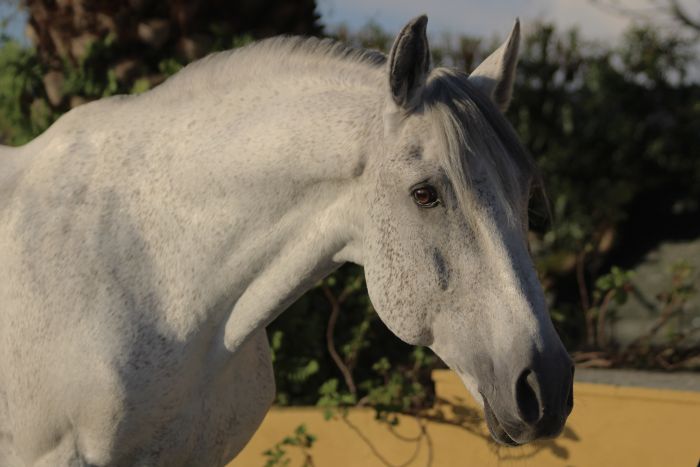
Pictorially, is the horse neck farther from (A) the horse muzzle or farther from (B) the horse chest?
(A) the horse muzzle

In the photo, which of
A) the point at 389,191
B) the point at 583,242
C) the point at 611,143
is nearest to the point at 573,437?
the point at 389,191

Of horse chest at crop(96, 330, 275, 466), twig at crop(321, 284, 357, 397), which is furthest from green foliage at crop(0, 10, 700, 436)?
horse chest at crop(96, 330, 275, 466)

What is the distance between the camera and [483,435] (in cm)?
461

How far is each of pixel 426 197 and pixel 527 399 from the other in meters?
0.55

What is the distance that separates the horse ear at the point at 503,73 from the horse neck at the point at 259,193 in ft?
1.17

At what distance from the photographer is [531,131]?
30.8ft

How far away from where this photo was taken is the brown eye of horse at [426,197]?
228cm

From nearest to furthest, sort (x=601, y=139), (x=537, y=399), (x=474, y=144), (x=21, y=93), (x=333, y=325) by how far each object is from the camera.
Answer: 1. (x=537, y=399)
2. (x=474, y=144)
3. (x=21, y=93)
4. (x=333, y=325)
5. (x=601, y=139)

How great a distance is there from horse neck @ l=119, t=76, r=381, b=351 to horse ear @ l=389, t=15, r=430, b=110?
0.12m

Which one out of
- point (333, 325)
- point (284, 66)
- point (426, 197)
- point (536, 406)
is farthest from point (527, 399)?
point (333, 325)

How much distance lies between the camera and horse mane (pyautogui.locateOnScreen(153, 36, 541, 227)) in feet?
7.43

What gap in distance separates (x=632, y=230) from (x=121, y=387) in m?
8.59

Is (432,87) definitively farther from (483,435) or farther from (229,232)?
(483,435)

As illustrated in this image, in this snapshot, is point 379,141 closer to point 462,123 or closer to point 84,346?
point 462,123
